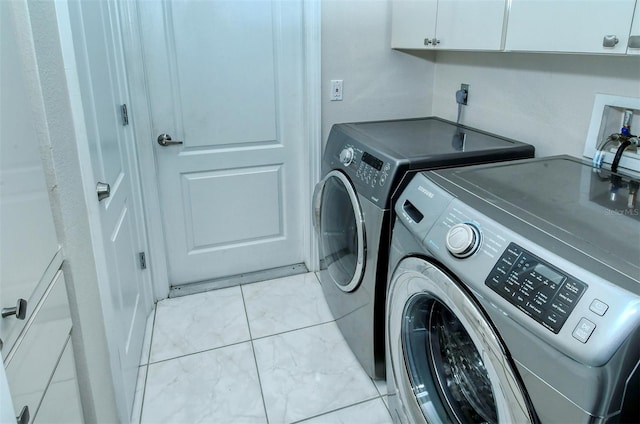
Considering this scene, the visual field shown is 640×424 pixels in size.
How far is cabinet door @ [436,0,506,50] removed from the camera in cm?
150

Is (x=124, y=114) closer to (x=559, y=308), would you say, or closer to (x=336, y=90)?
(x=336, y=90)

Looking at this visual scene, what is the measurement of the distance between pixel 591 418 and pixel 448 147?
3.67 feet

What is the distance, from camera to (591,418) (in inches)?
28.5

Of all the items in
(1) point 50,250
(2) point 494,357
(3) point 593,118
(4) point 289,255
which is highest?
(3) point 593,118

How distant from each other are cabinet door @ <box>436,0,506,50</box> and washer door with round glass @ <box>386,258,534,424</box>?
0.89m

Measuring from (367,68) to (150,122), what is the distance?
116cm

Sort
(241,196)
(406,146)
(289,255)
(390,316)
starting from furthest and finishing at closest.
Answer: (289,255)
(241,196)
(406,146)
(390,316)

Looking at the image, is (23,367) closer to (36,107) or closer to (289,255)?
(36,107)

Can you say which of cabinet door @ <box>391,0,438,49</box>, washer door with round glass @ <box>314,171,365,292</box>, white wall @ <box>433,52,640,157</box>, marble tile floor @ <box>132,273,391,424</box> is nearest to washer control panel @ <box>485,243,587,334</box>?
washer door with round glass @ <box>314,171,365,292</box>

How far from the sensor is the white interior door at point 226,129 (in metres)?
2.06

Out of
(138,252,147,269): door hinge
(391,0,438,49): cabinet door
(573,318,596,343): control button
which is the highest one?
(391,0,438,49): cabinet door

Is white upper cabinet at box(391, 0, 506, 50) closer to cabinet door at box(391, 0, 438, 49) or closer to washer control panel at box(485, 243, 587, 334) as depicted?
cabinet door at box(391, 0, 438, 49)

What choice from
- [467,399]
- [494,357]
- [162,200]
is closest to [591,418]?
[494,357]

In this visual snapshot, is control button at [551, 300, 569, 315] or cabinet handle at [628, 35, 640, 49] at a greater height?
cabinet handle at [628, 35, 640, 49]
